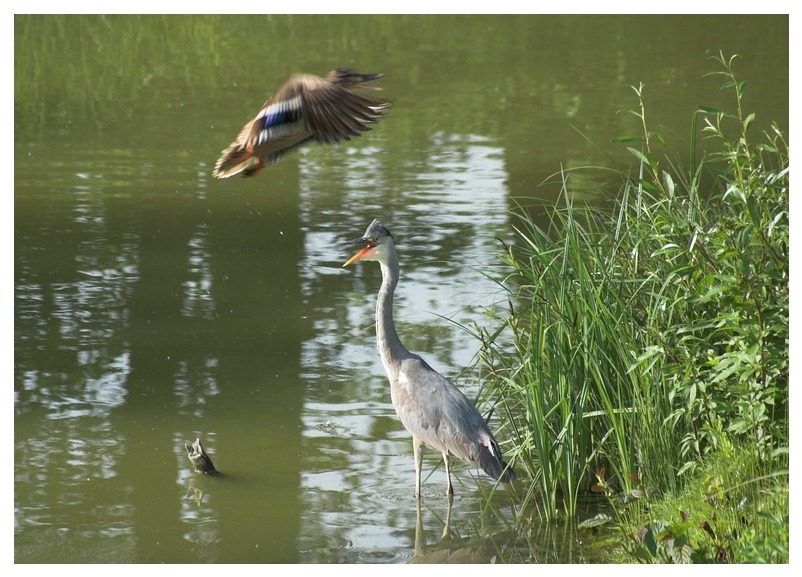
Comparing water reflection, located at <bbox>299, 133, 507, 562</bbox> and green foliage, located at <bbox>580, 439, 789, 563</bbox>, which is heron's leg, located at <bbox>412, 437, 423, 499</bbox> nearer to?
water reflection, located at <bbox>299, 133, 507, 562</bbox>

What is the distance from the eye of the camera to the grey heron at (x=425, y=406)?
5434mm

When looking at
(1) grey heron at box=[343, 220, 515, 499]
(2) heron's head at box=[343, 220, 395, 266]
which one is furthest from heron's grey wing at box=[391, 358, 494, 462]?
(2) heron's head at box=[343, 220, 395, 266]

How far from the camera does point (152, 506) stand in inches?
220

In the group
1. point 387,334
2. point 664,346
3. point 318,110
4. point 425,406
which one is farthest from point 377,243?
point 664,346

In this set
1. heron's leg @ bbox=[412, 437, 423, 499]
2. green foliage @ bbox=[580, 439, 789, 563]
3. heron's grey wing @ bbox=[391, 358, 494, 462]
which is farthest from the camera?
heron's leg @ bbox=[412, 437, 423, 499]

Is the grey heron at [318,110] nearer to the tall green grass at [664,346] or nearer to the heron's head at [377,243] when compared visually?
the tall green grass at [664,346]

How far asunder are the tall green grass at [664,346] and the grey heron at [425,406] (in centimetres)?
19

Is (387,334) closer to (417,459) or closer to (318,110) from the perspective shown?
(417,459)

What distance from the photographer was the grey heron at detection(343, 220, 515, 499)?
5.43m

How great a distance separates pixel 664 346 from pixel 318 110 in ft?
5.74

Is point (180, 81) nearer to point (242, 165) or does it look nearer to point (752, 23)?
point (752, 23)

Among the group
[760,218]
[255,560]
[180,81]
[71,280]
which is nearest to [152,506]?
[255,560]

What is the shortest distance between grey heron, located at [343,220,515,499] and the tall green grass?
19cm

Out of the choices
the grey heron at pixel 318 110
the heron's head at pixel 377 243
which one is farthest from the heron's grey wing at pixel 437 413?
the grey heron at pixel 318 110
